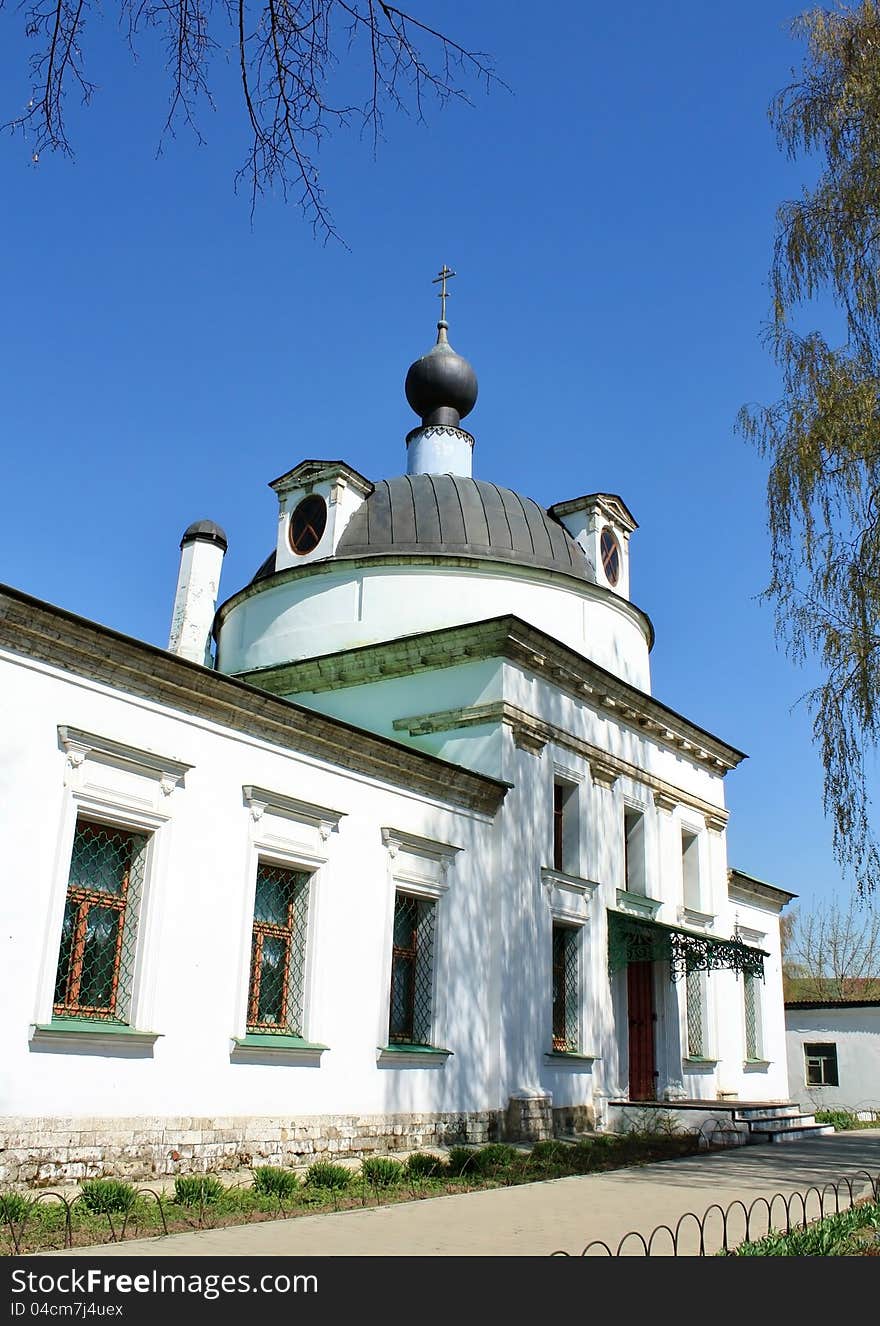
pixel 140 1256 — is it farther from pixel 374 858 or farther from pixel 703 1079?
pixel 703 1079

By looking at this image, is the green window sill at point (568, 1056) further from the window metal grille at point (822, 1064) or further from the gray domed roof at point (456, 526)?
the window metal grille at point (822, 1064)

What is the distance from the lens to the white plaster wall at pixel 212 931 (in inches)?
374

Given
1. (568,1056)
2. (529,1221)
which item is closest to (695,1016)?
(568,1056)

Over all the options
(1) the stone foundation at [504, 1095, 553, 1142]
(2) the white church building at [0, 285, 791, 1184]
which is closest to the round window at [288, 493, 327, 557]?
(2) the white church building at [0, 285, 791, 1184]

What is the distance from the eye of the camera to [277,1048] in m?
11.5

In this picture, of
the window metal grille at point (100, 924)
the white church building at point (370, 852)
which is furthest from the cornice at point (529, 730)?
the window metal grille at point (100, 924)

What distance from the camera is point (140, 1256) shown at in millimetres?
6301

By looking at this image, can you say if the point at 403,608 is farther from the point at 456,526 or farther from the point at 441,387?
the point at 441,387

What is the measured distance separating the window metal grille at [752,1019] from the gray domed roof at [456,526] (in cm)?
1059

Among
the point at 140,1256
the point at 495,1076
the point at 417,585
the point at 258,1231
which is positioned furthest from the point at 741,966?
the point at 140,1256

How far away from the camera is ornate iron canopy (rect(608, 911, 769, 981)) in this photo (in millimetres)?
17516

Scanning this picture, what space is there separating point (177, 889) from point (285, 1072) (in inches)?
91.0

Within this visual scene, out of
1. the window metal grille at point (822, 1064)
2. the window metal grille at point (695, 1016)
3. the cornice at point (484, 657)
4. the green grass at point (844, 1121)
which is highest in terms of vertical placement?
the cornice at point (484, 657)

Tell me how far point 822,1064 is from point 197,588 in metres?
18.9
